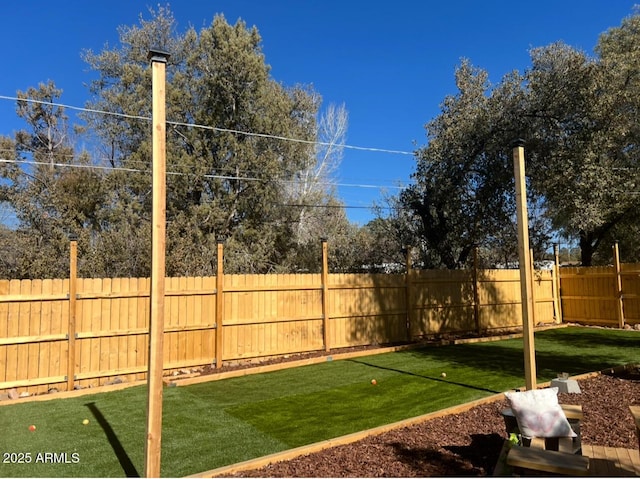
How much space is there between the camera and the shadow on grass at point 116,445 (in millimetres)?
3784

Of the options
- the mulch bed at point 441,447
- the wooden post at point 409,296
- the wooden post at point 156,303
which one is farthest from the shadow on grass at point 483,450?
the wooden post at point 409,296

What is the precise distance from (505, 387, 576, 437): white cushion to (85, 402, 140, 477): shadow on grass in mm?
3121

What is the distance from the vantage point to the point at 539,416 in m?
3.45

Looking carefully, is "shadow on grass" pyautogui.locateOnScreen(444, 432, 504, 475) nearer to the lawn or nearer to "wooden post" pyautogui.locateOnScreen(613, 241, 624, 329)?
the lawn

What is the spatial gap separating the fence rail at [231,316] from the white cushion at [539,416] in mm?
5758

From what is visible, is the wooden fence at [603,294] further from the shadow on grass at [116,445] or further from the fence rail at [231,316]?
the shadow on grass at [116,445]

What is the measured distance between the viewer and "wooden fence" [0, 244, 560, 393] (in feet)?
21.7

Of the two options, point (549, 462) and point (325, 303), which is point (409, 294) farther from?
point (549, 462)

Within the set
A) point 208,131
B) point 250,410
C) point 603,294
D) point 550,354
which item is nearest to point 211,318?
point 250,410

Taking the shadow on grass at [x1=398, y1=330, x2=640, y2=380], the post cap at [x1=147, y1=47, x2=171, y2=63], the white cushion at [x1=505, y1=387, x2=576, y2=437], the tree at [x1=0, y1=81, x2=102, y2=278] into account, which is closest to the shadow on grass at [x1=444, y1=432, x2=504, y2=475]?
the white cushion at [x1=505, y1=387, x2=576, y2=437]

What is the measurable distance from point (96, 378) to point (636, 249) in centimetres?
2128

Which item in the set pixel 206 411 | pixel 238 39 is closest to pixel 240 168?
pixel 238 39

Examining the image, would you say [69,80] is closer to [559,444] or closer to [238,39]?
[238,39]

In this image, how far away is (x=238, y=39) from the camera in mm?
16266
